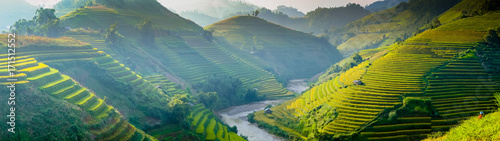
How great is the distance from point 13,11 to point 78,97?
416 ft

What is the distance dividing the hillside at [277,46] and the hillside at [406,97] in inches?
1656

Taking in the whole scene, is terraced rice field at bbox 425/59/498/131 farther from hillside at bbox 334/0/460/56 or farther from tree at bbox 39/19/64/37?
hillside at bbox 334/0/460/56

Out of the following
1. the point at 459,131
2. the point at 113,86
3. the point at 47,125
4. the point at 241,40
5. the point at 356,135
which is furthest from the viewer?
the point at 241,40

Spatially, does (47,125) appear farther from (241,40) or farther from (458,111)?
(241,40)

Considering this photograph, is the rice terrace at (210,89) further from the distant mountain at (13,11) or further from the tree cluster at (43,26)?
the distant mountain at (13,11)

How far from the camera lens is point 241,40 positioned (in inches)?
3942

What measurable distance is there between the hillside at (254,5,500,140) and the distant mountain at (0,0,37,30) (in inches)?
4404

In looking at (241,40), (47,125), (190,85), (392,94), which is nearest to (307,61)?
(241,40)

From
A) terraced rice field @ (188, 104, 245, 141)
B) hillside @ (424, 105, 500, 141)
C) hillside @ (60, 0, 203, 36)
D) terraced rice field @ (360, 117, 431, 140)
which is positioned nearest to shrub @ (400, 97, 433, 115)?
terraced rice field @ (360, 117, 431, 140)

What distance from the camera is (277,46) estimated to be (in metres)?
102

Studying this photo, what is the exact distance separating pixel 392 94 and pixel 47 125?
3280 centimetres

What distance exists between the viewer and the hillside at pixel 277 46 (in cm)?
9225

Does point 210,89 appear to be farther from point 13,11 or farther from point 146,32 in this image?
point 13,11

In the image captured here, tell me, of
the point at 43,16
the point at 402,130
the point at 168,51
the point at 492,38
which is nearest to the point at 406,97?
the point at 402,130
